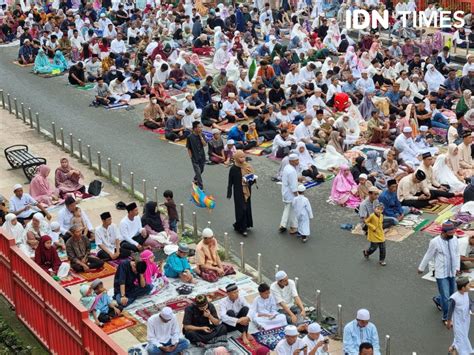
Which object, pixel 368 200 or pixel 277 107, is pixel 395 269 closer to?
pixel 368 200

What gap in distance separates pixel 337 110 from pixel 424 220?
27.0ft

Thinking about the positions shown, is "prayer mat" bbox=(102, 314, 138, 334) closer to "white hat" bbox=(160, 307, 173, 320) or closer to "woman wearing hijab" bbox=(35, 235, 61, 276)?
"white hat" bbox=(160, 307, 173, 320)

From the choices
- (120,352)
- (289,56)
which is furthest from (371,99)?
(120,352)

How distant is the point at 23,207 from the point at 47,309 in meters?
6.41

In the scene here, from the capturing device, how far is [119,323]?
16250mm

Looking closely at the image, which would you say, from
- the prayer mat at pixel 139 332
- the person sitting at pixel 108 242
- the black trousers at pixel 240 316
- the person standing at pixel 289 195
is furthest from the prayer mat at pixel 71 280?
the person standing at pixel 289 195

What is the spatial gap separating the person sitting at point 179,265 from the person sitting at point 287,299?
7.07 ft

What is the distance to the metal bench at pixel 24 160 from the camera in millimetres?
23812

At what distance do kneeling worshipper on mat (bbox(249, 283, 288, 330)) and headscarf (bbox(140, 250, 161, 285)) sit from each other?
2.24 metres

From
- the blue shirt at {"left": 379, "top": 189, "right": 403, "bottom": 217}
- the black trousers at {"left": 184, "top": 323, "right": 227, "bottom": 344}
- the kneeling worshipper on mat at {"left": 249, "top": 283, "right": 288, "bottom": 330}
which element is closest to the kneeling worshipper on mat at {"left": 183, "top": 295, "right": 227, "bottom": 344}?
the black trousers at {"left": 184, "top": 323, "right": 227, "bottom": 344}

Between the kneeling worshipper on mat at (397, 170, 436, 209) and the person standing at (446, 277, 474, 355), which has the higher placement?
the person standing at (446, 277, 474, 355)

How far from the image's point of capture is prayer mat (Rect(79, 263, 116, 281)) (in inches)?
704

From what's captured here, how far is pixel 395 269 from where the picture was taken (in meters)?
18.4

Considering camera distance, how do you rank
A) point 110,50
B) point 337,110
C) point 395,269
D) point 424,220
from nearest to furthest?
point 395,269, point 424,220, point 337,110, point 110,50
